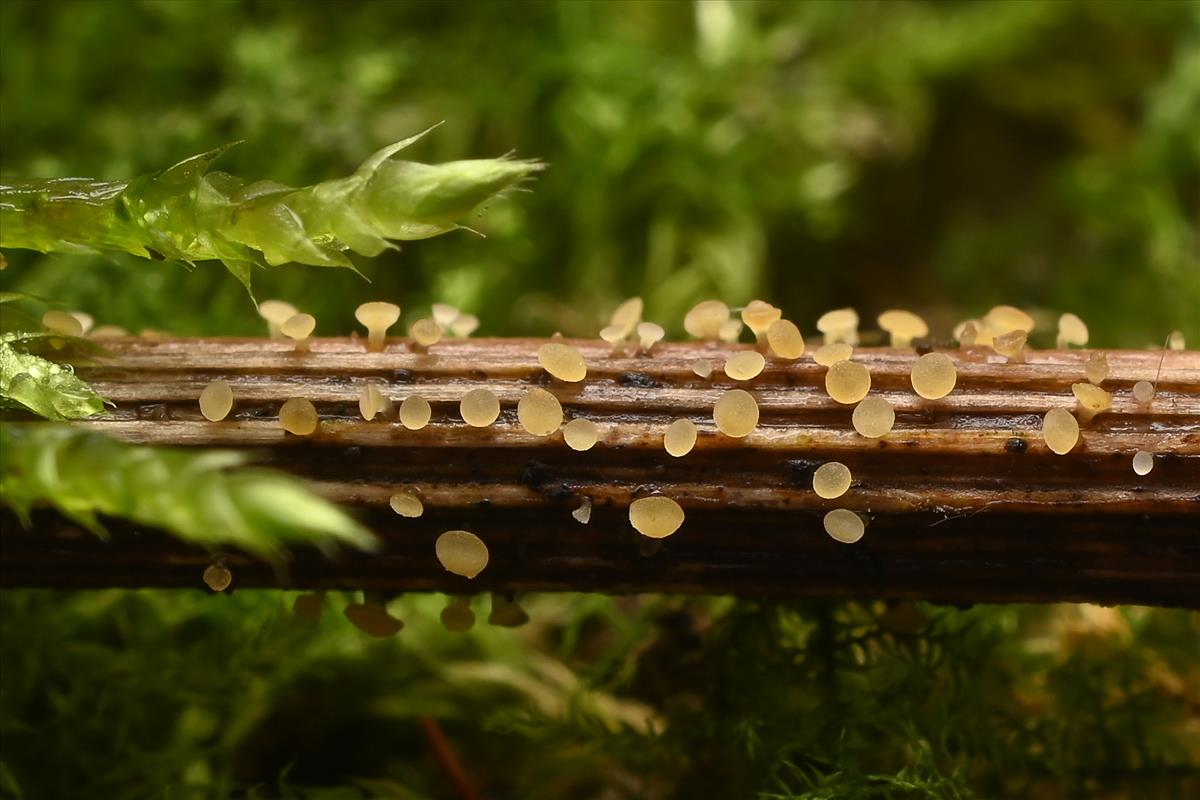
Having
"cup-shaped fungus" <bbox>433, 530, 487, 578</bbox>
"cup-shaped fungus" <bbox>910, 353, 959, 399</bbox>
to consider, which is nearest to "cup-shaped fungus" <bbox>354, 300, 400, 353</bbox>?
"cup-shaped fungus" <bbox>433, 530, 487, 578</bbox>

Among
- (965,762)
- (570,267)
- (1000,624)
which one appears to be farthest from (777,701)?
(570,267)

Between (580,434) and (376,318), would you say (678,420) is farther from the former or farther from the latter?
(376,318)

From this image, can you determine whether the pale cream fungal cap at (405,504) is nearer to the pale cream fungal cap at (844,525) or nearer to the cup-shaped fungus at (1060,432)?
the pale cream fungal cap at (844,525)

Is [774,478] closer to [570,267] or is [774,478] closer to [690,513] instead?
[690,513]

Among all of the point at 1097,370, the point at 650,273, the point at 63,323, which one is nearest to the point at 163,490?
the point at 63,323

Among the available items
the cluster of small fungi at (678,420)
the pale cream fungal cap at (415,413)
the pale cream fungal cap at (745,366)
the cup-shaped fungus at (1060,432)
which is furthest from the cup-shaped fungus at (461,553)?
the cup-shaped fungus at (1060,432)

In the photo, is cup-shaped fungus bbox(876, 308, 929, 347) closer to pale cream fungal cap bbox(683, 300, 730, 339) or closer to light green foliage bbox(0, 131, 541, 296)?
pale cream fungal cap bbox(683, 300, 730, 339)
